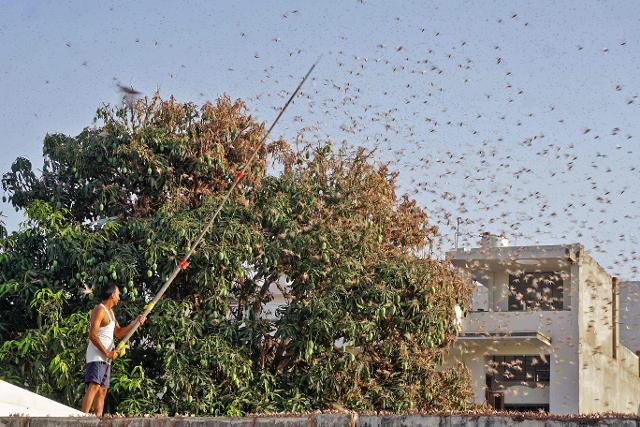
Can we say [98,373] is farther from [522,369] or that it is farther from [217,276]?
[522,369]

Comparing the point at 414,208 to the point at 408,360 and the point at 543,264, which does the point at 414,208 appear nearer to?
the point at 408,360

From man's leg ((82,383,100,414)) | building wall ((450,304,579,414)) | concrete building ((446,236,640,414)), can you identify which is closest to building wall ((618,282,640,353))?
concrete building ((446,236,640,414))

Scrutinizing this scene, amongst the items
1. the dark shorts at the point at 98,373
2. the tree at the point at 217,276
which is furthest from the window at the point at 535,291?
the dark shorts at the point at 98,373

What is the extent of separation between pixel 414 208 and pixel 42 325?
251 inches

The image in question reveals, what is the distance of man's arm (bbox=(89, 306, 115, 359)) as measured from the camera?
9.45 m

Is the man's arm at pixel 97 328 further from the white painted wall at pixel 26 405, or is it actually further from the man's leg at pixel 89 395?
the white painted wall at pixel 26 405

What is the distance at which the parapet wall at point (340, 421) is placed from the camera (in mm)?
5730

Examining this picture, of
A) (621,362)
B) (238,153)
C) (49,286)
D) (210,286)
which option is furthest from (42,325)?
(621,362)

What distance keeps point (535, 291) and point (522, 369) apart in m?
1.98

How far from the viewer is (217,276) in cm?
1571

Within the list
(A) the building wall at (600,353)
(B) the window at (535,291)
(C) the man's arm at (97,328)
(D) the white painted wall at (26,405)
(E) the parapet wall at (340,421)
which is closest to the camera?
(E) the parapet wall at (340,421)

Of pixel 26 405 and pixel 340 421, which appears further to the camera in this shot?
pixel 26 405

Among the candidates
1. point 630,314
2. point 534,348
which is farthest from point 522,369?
point 630,314

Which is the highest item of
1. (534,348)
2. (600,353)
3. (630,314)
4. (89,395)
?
(630,314)
